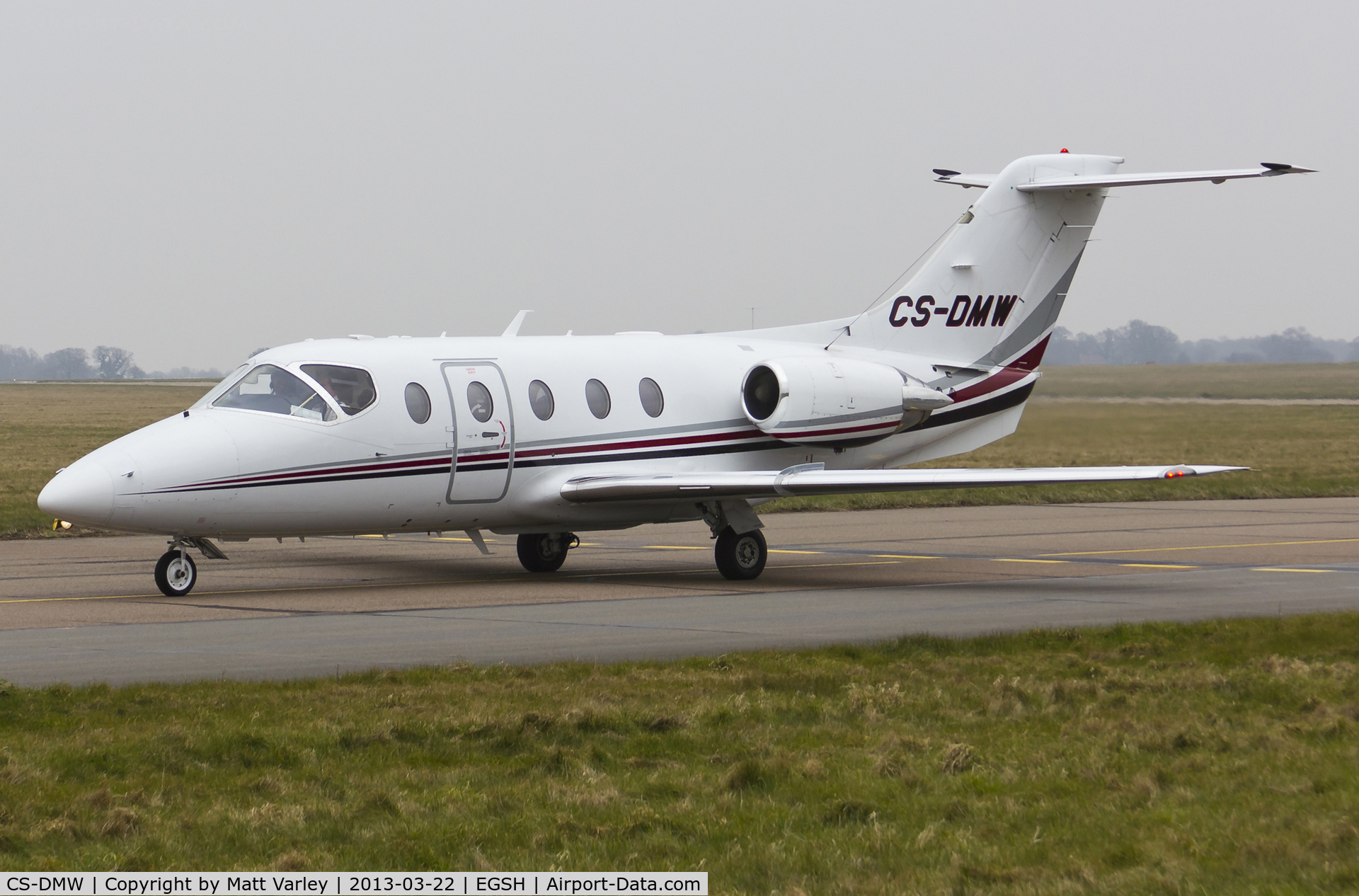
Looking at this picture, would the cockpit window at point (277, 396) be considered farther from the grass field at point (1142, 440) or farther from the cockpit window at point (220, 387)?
the grass field at point (1142, 440)

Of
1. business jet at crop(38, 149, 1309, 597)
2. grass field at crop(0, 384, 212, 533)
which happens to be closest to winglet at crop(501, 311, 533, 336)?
business jet at crop(38, 149, 1309, 597)

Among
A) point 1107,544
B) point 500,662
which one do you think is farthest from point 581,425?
point 1107,544

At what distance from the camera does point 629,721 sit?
9469mm

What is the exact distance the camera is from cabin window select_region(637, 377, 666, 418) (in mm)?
20359

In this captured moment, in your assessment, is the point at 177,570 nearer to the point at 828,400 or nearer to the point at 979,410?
the point at 828,400

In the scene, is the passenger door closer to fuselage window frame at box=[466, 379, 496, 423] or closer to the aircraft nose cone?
fuselage window frame at box=[466, 379, 496, 423]

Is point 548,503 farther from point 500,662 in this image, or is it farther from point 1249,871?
point 1249,871

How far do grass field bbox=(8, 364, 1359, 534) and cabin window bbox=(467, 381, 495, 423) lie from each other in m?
8.89

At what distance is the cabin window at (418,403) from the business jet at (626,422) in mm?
28

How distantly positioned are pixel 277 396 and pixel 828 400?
24.5 feet

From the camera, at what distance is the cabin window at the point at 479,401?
18.7 metres

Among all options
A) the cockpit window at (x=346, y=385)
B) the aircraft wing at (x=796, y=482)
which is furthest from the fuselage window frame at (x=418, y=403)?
the aircraft wing at (x=796, y=482)

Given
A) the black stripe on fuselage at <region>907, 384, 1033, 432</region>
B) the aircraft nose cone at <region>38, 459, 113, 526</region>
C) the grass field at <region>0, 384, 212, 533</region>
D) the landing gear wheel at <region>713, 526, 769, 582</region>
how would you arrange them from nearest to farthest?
the aircraft nose cone at <region>38, 459, 113, 526</region>, the landing gear wheel at <region>713, 526, 769, 582</region>, the black stripe on fuselage at <region>907, 384, 1033, 432</region>, the grass field at <region>0, 384, 212, 533</region>

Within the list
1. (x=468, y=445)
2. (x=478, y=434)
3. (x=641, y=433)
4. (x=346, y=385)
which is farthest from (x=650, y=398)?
(x=346, y=385)
